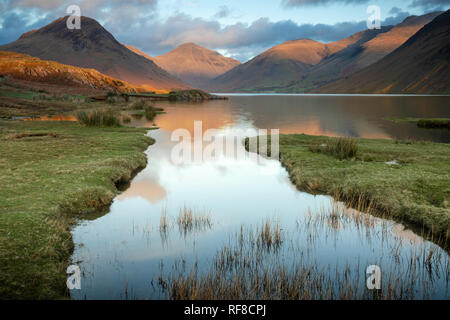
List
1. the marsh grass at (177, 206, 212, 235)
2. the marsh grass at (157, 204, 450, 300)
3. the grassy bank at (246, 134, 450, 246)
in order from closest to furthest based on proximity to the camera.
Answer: the marsh grass at (157, 204, 450, 300), the marsh grass at (177, 206, 212, 235), the grassy bank at (246, 134, 450, 246)

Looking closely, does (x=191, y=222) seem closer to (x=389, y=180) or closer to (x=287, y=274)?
(x=287, y=274)

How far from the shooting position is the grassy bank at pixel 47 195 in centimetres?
739

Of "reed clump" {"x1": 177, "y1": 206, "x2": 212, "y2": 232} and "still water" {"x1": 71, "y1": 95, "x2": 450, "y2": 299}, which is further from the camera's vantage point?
"reed clump" {"x1": 177, "y1": 206, "x2": 212, "y2": 232}

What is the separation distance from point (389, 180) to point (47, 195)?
1419 centimetres

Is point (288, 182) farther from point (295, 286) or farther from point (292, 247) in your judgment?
point (295, 286)

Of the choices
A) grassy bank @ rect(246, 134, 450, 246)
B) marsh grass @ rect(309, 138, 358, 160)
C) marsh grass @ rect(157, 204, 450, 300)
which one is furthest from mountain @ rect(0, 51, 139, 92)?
marsh grass @ rect(157, 204, 450, 300)

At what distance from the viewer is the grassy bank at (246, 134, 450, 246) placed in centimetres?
1185

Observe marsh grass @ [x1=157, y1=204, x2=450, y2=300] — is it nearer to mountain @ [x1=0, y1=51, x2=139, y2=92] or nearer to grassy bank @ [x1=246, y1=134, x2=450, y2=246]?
grassy bank @ [x1=246, y1=134, x2=450, y2=246]

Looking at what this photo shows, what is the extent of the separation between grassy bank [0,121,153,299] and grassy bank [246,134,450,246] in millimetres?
9783

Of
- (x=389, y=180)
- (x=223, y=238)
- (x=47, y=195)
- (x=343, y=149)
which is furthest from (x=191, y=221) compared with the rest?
(x=343, y=149)

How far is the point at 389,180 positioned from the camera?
1495 centimetres
